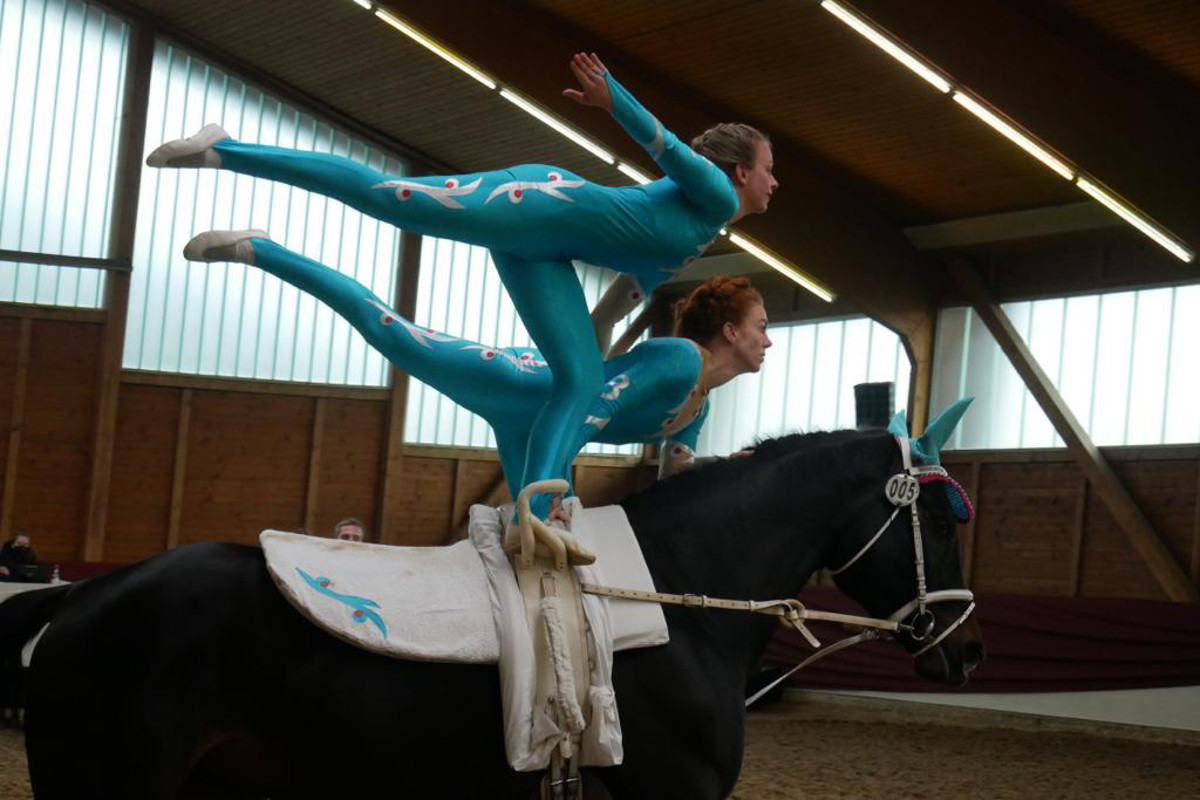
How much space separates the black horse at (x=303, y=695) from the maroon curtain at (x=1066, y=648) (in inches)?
253

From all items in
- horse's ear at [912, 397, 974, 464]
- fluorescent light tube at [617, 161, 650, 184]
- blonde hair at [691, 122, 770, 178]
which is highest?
fluorescent light tube at [617, 161, 650, 184]

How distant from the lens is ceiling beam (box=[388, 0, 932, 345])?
10922 millimetres

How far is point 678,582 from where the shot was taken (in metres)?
2.52

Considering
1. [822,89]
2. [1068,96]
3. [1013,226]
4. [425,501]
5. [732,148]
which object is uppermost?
[822,89]

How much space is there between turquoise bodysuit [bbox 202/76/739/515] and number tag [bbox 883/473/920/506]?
64 centimetres

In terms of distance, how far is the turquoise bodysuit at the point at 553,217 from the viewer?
8.52 ft

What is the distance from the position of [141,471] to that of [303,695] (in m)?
12.4

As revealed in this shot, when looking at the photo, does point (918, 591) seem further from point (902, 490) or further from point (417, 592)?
point (417, 592)

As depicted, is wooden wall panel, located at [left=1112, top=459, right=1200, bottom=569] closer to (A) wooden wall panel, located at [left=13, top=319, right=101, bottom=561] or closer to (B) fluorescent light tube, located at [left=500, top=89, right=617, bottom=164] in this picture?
(B) fluorescent light tube, located at [left=500, top=89, right=617, bottom=164]

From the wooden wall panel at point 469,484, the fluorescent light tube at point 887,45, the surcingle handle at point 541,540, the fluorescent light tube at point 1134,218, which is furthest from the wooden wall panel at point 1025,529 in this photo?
the surcingle handle at point 541,540

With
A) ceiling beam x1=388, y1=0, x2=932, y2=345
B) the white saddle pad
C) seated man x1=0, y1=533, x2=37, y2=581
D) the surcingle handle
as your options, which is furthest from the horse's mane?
seated man x1=0, y1=533, x2=37, y2=581

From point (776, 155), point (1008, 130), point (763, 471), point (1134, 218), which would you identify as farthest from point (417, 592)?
point (776, 155)

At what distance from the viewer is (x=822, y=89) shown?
10.8 meters

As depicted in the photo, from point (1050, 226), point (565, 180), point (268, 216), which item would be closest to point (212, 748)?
point (565, 180)
